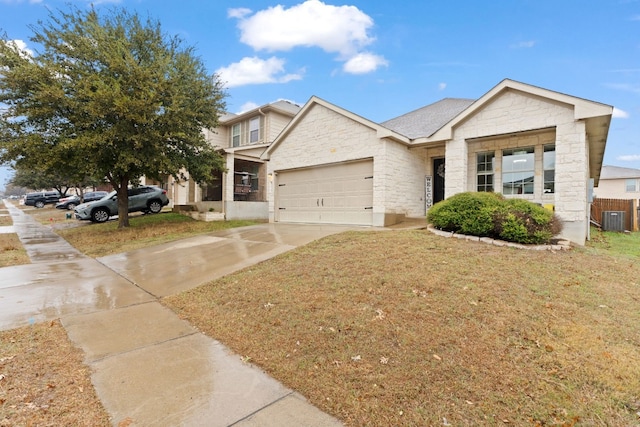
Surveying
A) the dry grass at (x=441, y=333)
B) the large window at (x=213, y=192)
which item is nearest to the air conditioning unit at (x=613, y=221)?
the dry grass at (x=441, y=333)

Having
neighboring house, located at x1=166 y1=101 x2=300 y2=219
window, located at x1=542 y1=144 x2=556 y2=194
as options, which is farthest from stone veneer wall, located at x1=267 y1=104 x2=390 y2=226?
window, located at x1=542 y1=144 x2=556 y2=194

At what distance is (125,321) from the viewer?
13.9 feet

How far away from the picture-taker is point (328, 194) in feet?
42.4

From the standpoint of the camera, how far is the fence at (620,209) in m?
14.2

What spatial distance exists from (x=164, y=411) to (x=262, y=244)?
6.47 meters

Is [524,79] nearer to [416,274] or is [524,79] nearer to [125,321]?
[416,274]

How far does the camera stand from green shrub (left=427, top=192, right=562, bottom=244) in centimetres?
696

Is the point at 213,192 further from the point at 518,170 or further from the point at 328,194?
the point at 518,170

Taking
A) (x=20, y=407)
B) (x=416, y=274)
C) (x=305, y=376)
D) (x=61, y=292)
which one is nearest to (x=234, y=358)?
(x=305, y=376)

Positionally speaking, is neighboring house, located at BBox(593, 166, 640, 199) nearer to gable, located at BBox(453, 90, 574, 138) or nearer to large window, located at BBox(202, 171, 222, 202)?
gable, located at BBox(453, 90, 574, 138)

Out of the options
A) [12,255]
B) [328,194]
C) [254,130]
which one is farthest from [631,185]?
[12,255]

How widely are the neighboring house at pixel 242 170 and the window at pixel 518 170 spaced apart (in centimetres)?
1079

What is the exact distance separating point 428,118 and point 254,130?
10492 mm

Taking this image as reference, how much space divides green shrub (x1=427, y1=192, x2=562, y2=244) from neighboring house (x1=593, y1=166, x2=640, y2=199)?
1434 inches
